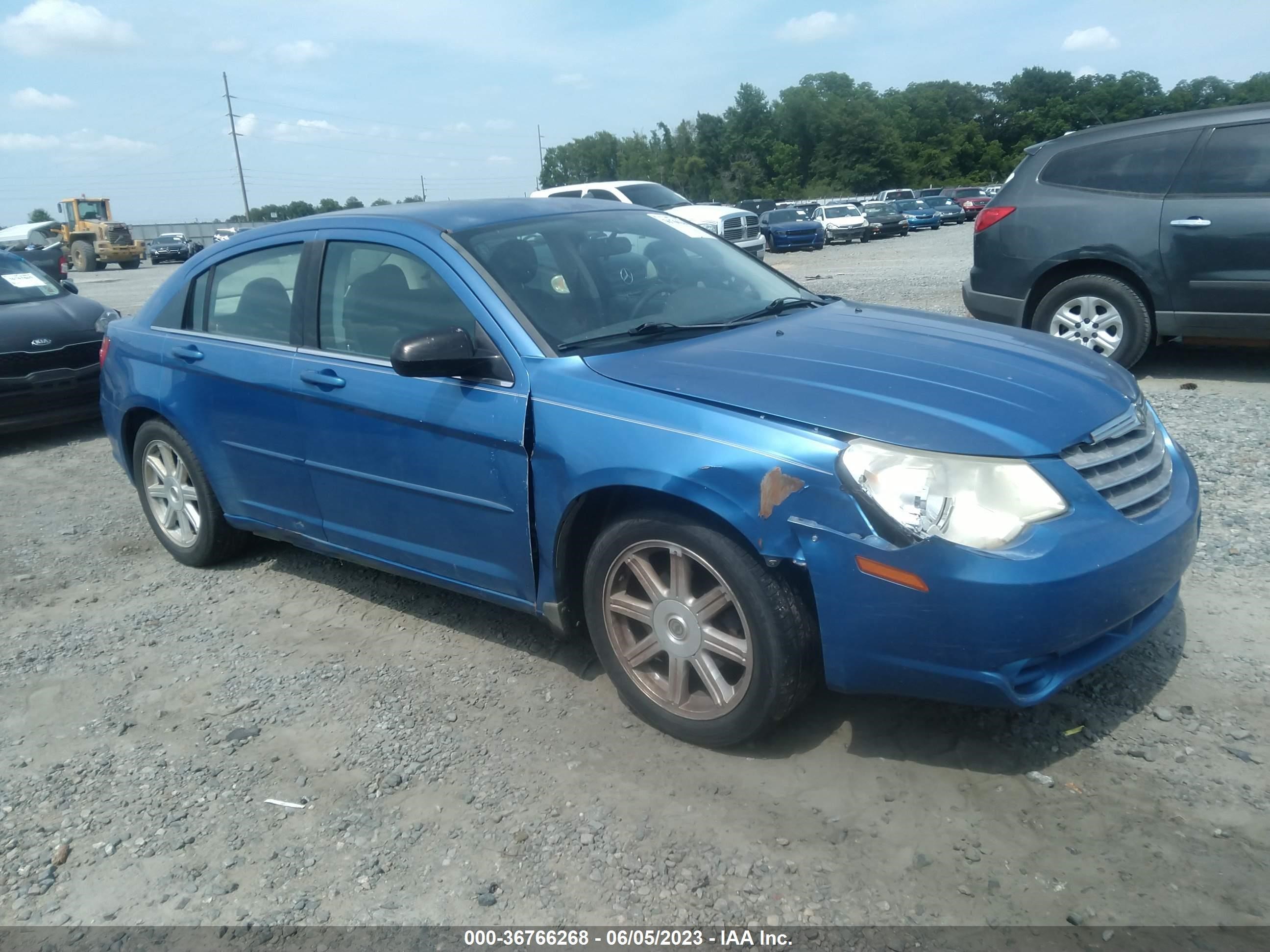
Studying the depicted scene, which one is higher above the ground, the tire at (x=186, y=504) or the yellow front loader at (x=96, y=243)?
the yellow front loader at (x=96, y=243)

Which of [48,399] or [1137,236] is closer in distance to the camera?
[1137,236]

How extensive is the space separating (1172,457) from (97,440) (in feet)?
26.1

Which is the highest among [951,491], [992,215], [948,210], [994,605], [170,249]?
[170,249]

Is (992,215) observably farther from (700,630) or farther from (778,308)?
(700,630)

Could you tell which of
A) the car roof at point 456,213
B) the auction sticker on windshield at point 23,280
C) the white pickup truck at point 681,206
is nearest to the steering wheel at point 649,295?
the car roof at point 456,213

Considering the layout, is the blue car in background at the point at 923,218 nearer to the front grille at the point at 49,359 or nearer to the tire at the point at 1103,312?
the tire at the point at 1103,312

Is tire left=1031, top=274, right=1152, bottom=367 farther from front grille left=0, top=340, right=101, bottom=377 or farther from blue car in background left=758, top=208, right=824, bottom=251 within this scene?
blue car in background left=758, top=208, right=824, bottom=251

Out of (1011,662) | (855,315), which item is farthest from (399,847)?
(855,315)

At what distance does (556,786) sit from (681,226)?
2565 mm

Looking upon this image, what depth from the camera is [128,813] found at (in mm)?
3182

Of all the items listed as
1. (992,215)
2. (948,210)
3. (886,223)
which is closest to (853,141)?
(948,210)

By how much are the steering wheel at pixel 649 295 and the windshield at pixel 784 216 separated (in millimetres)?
30599

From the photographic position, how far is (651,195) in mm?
20453

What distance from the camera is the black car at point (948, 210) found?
147 feet
